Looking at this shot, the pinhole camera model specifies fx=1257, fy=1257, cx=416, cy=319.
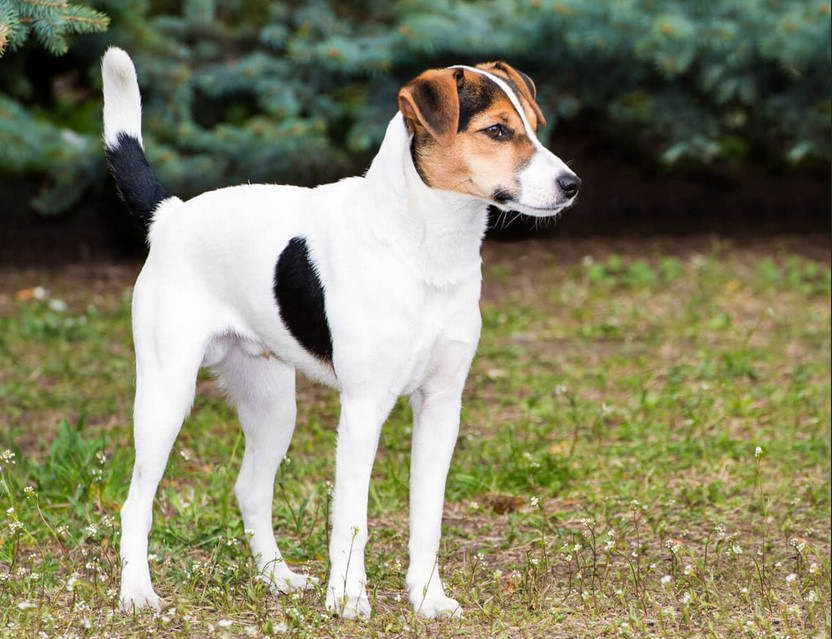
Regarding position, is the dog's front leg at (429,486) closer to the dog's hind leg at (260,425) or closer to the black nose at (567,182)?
the dog's hind leg at (260,425)

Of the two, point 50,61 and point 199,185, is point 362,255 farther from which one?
point 50,61

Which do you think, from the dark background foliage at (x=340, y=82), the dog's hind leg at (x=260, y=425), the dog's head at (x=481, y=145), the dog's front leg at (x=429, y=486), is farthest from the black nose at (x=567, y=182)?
the dark background foliage at (x=340, y=82)

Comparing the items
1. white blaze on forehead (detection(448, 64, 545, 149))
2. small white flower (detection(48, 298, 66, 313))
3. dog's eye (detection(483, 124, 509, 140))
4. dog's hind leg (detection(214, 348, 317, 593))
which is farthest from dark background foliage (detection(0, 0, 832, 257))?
dog's eye (detection(483, 124, 509, 140))

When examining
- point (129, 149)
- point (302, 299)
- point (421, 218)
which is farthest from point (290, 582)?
point (129, 149)

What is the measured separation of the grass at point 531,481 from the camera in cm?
396

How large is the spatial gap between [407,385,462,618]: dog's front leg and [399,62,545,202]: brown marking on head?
67 cm

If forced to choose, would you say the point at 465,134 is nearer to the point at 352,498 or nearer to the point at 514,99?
the point at 514,99

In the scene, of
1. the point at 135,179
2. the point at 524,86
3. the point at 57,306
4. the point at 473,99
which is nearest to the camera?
the point at 473,99

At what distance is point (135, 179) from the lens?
4.36m

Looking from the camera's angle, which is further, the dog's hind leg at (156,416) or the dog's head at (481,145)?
the dog's hind leg at (156,416)

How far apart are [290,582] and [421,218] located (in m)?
1.32

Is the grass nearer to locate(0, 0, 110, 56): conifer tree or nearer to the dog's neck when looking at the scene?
the dog's neck

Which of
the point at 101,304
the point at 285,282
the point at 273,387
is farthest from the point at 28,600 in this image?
the point at 101,304

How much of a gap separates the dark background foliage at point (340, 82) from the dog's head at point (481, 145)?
4537mm
